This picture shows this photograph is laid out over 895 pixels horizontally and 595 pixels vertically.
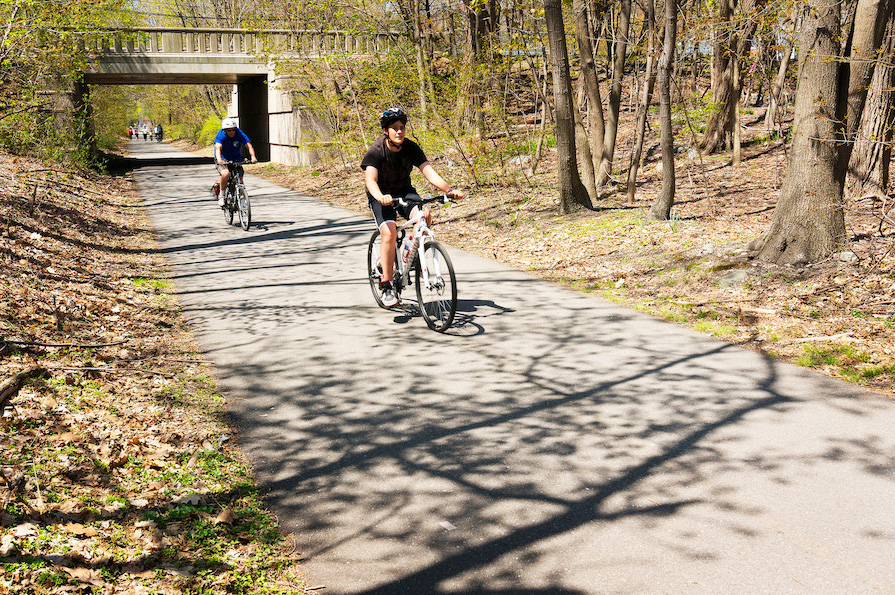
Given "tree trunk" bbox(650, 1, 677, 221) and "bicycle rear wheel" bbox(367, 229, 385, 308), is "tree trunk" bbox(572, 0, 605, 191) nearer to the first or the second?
"tree trunk" bbox(650, 1, 677, 221)

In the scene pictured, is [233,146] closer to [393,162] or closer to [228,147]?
[228,147]

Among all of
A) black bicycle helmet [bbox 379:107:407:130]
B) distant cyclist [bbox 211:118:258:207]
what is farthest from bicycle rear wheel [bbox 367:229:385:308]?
distant cyclist [bbox 211:118:258:207]

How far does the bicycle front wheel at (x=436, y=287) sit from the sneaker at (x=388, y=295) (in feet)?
1.67

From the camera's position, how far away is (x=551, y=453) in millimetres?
4484

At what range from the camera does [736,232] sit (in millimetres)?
10477

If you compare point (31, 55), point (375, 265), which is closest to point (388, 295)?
point (375, 265)

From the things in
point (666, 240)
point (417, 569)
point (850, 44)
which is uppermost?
point (850, 44)

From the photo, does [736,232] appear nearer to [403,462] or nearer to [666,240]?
[666,240]

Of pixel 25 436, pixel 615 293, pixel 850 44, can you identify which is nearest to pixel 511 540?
pixel 25 436

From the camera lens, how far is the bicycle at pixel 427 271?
23.1ft

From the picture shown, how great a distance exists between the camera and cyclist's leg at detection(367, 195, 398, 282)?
7.51 m

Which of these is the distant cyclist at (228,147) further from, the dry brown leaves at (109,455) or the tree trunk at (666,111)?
the tree trunk at (666,111)

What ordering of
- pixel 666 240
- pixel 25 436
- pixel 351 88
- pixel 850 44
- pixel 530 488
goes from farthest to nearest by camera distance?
pixel 351 88 → pixel 666 240 → pixel 850 44 → pixel 25 436 → pixel 530 488

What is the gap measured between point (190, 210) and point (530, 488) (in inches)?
614
